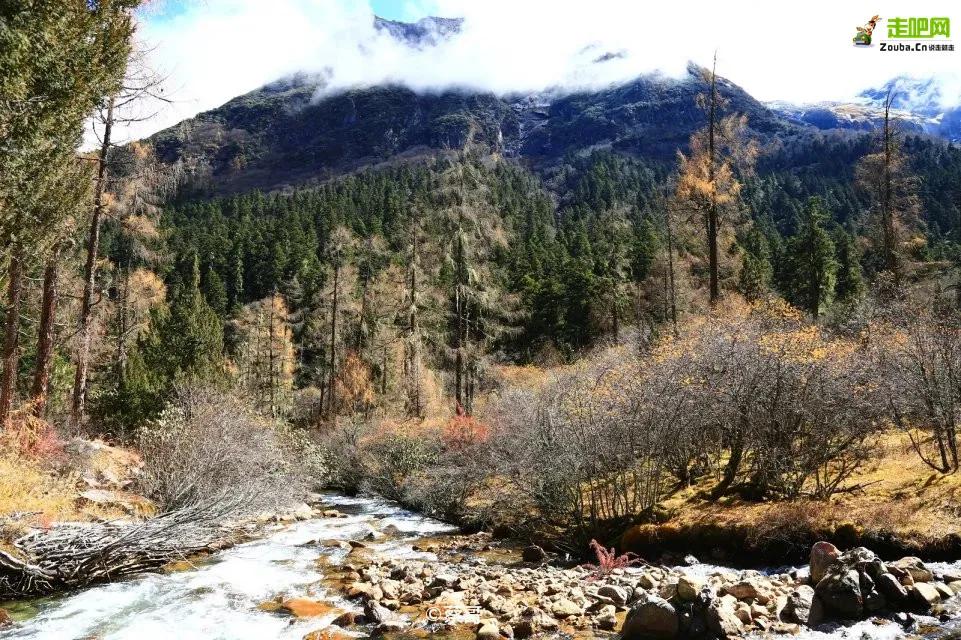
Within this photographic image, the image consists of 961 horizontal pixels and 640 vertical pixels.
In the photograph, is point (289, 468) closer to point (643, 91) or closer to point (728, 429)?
point (728, 429)

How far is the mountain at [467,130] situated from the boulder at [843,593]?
148685 mm

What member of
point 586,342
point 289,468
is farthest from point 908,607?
point 586,342

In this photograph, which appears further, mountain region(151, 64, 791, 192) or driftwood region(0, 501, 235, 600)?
mountain region(151, 64, 791, 192)

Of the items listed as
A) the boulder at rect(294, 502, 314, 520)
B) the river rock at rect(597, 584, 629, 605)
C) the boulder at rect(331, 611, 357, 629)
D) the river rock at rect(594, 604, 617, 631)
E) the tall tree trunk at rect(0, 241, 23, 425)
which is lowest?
the boulder at rect(294, 502, 314, 520)

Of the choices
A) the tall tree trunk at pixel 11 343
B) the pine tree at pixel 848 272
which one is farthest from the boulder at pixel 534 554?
the pine tree at pixel 848 272

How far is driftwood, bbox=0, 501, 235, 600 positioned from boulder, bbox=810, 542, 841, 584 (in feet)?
33.1

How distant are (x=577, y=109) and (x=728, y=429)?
612 ft

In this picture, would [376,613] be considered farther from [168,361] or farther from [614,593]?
[168,361]

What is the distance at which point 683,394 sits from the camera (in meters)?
11.8

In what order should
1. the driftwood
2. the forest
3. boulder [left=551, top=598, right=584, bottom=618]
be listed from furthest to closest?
the forest
the driftwood
boulder [left=551, top=598, right=584, bottom=618]

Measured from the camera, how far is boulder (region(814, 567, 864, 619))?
7.16 m

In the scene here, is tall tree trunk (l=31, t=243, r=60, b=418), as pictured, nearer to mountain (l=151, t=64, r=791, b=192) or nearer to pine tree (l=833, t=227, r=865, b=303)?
pine tree (l=833, t=227, r=865, b=303)

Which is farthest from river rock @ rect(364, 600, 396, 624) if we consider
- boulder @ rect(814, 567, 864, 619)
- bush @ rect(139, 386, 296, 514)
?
boulder @ rect(814, 567, 864, 619)

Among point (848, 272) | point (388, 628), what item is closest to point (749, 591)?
point (388, 628)
